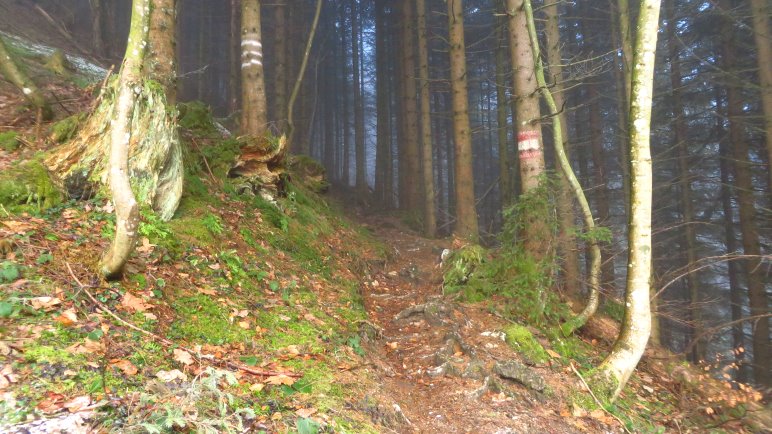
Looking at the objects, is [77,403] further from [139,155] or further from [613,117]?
[613,117]

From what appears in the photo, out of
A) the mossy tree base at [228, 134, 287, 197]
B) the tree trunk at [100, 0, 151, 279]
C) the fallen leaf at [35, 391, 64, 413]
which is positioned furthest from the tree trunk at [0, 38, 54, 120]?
the fallen leaf at [35, 391, 64, 413]

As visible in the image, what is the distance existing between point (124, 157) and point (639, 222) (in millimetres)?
5075

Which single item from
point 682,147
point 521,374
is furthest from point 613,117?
point 521,374

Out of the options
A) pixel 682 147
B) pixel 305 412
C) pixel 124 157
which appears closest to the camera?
pixel 305 412

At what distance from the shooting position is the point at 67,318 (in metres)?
2.90

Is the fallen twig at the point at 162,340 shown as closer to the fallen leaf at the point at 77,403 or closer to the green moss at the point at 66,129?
the fallen leaf at the point at 77,403

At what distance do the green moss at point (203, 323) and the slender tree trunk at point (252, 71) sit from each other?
14.9 ft

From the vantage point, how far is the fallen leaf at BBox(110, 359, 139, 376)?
8.71 ft

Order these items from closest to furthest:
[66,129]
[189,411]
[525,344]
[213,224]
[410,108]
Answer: [189,411] → [525,344] → [213,224] → [66,129] → [410,108]

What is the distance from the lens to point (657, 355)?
256 inches

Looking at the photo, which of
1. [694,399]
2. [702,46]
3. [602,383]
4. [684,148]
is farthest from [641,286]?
[702,46]

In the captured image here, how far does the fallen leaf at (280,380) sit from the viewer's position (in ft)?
10.5

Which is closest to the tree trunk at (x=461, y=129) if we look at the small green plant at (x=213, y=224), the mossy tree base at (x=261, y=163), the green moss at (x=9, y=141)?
the mossy tree base at (x=261, y=163)

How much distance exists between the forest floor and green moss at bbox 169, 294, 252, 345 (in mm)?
16
